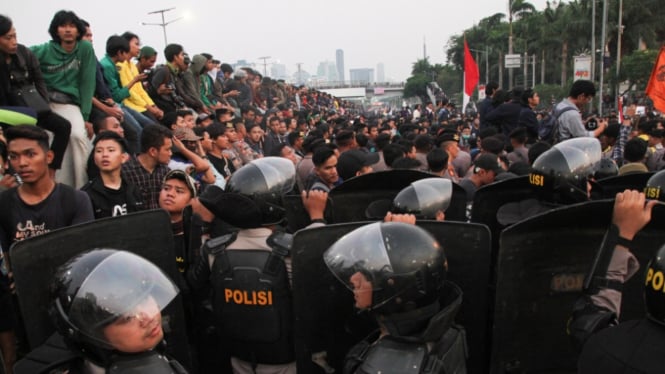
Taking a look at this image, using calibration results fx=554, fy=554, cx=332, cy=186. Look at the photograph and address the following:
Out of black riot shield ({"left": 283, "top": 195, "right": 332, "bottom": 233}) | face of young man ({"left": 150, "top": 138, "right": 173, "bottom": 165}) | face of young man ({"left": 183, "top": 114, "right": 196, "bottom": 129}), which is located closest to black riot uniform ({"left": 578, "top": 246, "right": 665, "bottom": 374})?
black riot shield ({"left": 283, "top": 195, "right": 332, "bottom": 233})

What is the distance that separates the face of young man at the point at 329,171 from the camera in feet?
17.1

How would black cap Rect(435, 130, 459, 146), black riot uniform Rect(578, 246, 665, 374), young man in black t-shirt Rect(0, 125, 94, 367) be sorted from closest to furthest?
black riot uniform Rect(578, 246, 665, 374) < young man in black t-shirt Rect(0, 125, 94, 367) < black cap Rect(435, 130, 459, 146)

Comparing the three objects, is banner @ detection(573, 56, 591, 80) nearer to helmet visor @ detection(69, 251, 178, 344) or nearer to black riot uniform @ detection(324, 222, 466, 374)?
black riot uniform @ detection(324, 222, 466, 374)

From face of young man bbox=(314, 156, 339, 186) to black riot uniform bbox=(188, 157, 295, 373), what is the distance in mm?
2067

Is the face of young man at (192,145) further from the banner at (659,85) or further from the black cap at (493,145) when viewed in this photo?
the banner at (659,85)

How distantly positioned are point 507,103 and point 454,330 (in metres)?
6.93

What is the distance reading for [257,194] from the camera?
3.07m

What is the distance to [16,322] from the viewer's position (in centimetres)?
325

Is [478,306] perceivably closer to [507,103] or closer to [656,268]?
[656,268]

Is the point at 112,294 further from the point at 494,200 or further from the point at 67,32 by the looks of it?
the point at 67,32

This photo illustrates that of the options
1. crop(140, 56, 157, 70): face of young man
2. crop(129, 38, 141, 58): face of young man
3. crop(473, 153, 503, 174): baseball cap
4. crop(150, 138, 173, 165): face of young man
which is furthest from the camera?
crop(140, 56, 157, 70): face of young man

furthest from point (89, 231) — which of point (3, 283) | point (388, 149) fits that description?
point (388, 149)

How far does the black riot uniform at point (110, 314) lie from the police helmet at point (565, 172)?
7.99 feet

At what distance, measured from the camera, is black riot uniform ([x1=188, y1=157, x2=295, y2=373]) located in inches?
112
